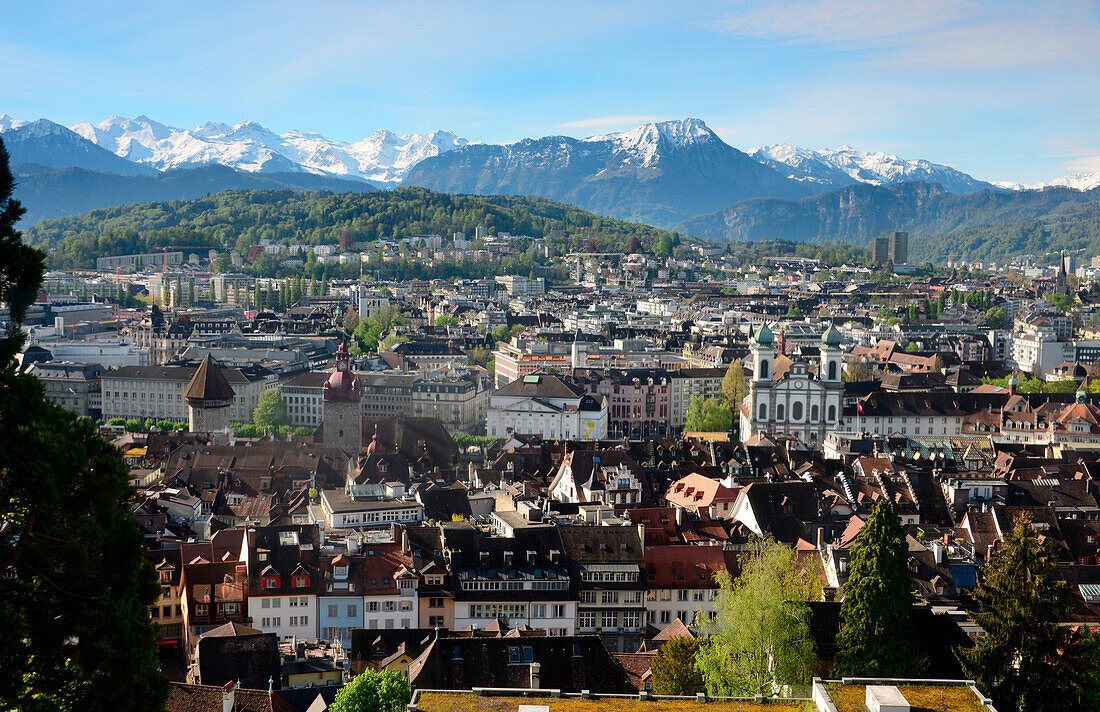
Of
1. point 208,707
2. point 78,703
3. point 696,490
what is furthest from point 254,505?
point 78,703

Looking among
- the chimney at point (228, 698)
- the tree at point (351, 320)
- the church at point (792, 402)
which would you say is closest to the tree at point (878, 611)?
the chimney at point (228, 698)

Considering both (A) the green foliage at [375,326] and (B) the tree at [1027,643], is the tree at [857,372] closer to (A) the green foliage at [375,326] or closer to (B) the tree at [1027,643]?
(A) the green foliage at [375,326]

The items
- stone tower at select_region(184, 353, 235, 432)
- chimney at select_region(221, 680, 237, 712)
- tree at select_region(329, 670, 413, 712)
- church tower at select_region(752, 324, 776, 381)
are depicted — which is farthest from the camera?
church tower at select_region(752, 324, 776, 381)

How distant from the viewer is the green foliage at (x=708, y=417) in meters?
82.4

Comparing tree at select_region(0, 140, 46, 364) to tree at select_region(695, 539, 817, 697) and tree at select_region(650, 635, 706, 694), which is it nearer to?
tree at select_region(695, 539, 817, 697)

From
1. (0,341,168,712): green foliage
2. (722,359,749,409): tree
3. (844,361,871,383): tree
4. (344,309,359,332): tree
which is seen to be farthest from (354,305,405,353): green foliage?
(0,341,168,712): green foliage

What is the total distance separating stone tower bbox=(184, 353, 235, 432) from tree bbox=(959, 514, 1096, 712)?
195 feet

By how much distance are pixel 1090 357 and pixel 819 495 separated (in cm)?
8240

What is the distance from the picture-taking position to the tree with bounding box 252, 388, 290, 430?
8500cm

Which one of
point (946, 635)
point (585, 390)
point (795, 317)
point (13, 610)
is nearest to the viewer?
point (13, 610)

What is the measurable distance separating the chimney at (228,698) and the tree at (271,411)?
59.1 m

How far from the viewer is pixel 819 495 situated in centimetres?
4938

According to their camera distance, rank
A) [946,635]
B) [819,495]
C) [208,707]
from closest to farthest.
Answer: [208,707] → [946,635] → [819,495]

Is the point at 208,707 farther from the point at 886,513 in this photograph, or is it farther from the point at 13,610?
the point at 886,513
